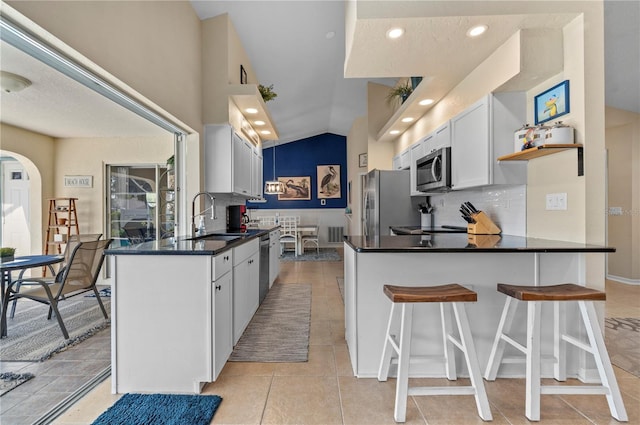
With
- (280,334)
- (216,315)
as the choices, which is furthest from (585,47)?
(280,334)

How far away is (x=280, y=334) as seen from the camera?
8.79 ft

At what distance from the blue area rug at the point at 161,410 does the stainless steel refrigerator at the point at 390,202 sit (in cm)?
300

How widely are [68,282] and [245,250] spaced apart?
1.60 m

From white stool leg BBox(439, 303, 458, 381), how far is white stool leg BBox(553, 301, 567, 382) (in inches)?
24.9

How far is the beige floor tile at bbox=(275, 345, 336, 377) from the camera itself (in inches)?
79.8

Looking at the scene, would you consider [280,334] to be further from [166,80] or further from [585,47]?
[585,47]

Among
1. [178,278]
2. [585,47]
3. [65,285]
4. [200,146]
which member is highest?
[585,47]

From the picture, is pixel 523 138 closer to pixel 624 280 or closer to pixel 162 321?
pixel 162 321

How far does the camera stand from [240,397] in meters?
1.76

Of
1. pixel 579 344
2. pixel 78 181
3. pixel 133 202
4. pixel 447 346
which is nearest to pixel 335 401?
pixel 447 346

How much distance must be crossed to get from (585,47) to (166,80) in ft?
10.2

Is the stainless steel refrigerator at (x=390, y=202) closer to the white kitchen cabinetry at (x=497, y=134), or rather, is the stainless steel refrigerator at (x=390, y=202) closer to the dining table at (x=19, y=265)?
the white kitchen cabinetry at (x=497, y=134)

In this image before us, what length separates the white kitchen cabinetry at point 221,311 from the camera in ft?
6.03

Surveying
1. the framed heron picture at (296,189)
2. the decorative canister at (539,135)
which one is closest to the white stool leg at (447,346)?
the decorative canister at (539,135)
